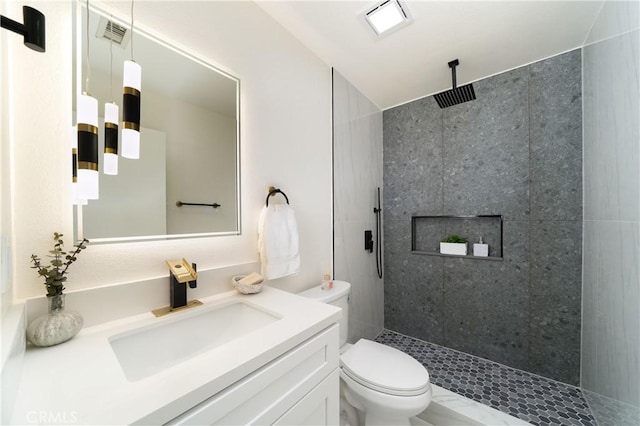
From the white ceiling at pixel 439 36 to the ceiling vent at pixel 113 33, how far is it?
0.71m

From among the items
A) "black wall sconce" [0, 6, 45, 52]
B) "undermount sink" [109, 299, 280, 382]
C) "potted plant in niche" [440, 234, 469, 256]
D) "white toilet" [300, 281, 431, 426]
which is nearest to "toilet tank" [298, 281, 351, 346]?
"white toilet" [300, 281, 431, 426]

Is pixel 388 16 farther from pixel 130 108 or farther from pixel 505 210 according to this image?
pixel 505 210

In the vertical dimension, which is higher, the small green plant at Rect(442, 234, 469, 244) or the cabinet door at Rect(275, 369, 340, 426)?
the small green plant at Rect(442, 234, 469, 244)

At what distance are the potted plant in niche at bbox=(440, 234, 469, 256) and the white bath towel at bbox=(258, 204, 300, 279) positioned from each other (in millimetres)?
1395

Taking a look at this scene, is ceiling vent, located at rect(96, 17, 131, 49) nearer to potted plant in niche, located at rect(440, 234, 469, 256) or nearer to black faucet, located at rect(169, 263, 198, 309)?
black faucet, located at rect(169, 263, 198, 309)

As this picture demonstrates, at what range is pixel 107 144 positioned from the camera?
817 mm

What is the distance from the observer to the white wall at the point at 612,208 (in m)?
0.98

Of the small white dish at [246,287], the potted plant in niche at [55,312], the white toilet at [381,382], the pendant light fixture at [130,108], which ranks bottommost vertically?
the white toilet at [381,382]

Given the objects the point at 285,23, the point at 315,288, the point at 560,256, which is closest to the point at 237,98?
the point at 285,23

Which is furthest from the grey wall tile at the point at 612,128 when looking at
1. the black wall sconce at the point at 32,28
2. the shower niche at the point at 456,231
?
the black wall sconce at the point at 32,28

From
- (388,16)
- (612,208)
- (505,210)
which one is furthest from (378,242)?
(388,16)

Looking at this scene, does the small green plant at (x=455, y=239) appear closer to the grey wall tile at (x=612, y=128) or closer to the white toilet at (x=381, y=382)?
the grey wall tile at (x=612, y=128)

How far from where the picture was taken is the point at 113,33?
2.78ft

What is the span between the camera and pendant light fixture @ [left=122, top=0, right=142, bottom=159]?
2.63 ft
